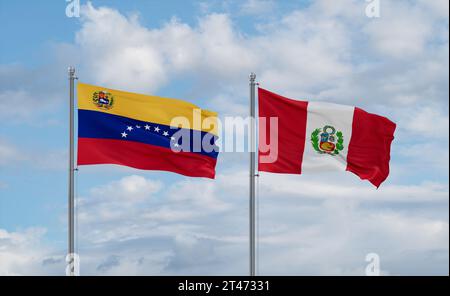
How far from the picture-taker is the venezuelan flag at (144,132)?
21.2 m

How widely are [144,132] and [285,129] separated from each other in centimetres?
417

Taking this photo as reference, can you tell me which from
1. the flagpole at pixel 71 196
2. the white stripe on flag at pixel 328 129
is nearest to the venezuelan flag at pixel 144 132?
the flagpole at pixel 71 196

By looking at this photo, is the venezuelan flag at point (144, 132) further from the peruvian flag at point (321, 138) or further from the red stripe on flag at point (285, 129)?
the peruvian flag at point (321, 138)

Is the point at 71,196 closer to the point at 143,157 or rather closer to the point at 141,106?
the point at 143,157

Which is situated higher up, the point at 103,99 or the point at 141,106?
the point at 103,99

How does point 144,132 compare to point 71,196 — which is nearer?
point 71,196

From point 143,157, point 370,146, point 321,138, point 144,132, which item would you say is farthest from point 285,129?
point 143,157

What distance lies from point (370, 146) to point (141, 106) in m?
7.12

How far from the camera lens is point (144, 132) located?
2169cm

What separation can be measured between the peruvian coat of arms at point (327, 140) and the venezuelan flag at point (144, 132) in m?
3.05
